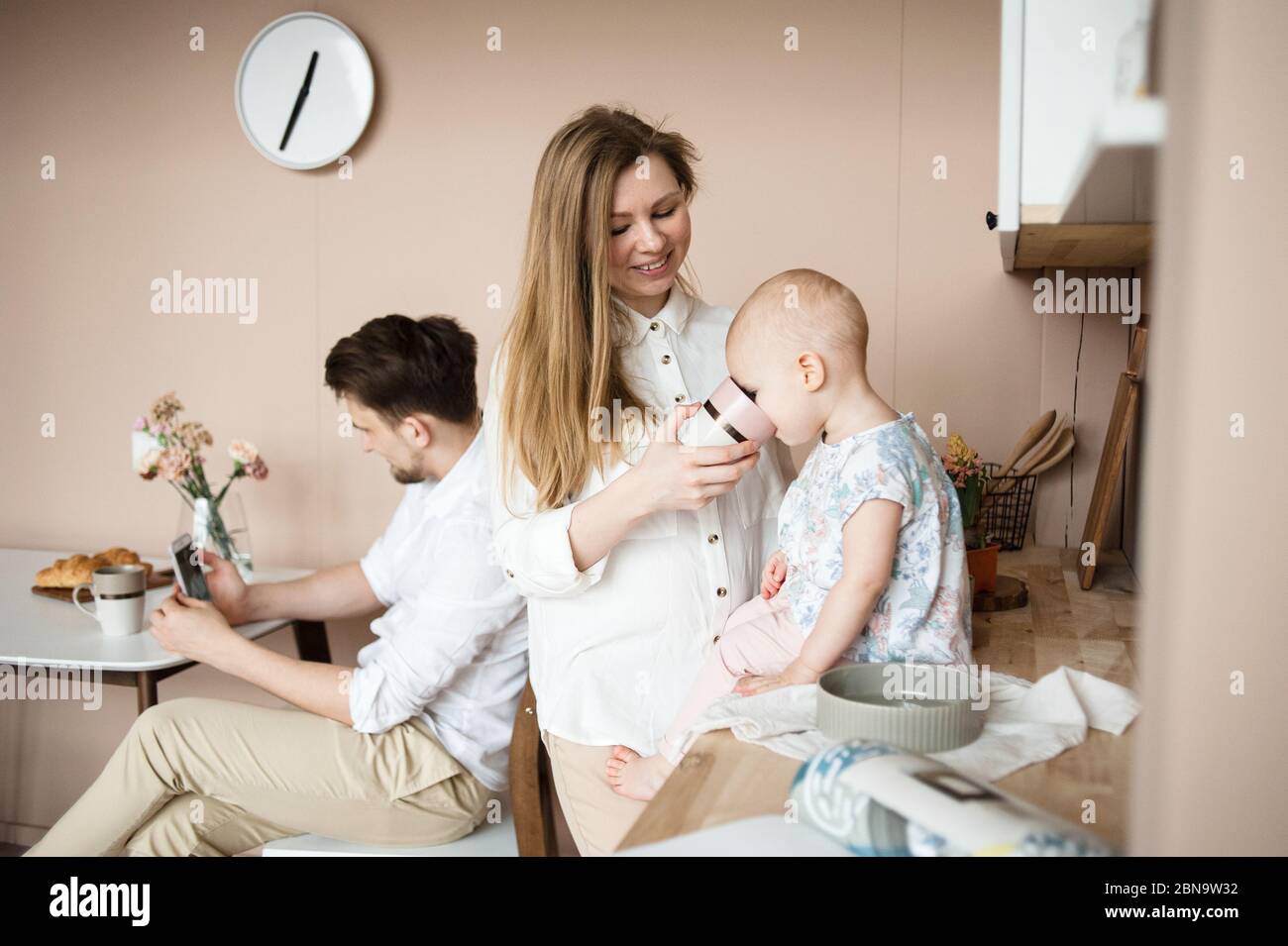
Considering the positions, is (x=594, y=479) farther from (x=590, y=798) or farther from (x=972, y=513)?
(x=972, y=513)

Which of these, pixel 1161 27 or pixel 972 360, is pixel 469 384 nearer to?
pixel 972 360

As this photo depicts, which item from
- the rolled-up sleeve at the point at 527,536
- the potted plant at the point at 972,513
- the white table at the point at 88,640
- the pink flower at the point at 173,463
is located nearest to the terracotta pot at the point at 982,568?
the potted plant at the point at 972,513

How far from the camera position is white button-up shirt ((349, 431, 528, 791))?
1.79 meters

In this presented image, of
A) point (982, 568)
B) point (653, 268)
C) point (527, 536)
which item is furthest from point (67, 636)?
point (982, 568)

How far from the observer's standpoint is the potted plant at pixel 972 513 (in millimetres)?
1708

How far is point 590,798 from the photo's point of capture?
4.80ft

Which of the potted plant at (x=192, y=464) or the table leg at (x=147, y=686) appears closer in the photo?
the table leg at (x=147, y=686)

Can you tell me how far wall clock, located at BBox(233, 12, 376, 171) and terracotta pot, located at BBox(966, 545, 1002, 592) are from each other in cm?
186

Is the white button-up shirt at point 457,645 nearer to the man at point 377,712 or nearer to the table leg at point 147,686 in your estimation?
the man at point 377,712

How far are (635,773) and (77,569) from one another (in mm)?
1624

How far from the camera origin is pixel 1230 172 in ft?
1.44

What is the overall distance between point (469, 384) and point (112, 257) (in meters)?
1.57

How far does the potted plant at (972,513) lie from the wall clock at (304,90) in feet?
5.68
